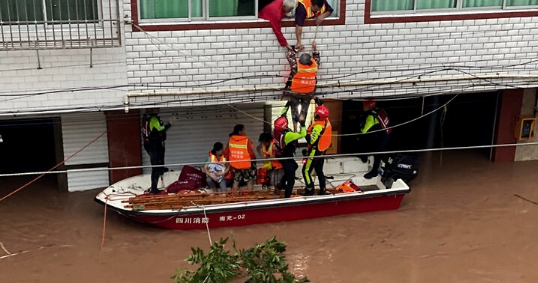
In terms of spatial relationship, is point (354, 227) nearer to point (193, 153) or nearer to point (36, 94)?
point (193, 153)

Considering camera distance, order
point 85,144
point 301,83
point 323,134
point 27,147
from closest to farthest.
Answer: point 301,83 < point 323,134 < point 85,144 < point 27,147

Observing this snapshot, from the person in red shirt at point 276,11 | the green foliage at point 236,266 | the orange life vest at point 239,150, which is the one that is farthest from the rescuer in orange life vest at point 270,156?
the green foliage at point 236,266

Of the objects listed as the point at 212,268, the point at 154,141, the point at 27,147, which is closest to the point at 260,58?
the point at 154,141

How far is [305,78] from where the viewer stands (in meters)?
10.2

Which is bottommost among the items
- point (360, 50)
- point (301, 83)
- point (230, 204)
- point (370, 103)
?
point (230, 204)

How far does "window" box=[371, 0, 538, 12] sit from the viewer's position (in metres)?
10.5

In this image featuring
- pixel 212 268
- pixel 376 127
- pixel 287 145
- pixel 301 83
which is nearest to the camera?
pixel 212 268

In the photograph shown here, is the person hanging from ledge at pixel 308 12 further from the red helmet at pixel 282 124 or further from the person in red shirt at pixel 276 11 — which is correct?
the red helmet at pixel 282 124

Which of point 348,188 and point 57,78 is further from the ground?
point 57,78

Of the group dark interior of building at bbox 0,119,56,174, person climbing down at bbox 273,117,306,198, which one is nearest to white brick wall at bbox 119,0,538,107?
person climbing down at bbox 273,117,306,198

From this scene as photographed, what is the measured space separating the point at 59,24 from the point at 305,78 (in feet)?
12.4

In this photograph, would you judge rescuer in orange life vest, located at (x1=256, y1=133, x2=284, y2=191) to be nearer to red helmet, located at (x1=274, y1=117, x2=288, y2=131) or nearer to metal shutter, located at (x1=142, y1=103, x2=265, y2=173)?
red helmet, located at (x1=274, y1=117, x2=288, y2=131)

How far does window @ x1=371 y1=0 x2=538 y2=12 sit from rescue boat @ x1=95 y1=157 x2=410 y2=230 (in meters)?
3.02

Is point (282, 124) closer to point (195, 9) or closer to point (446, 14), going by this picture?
point (195, 9)
